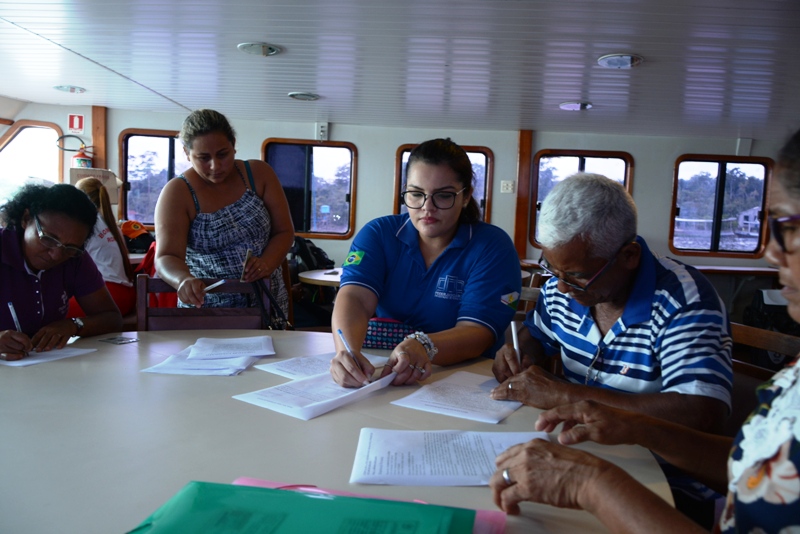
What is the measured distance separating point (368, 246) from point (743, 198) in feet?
24.7

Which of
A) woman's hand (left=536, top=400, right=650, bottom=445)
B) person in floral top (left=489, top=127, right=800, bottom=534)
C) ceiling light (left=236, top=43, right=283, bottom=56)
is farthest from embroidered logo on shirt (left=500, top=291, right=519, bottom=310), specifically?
ceiling light (left=236, top=43, right=283, bottom=56)

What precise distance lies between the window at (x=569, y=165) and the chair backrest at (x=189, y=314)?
18.9ft

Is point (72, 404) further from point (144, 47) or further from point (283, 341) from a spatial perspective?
point (144, 47)

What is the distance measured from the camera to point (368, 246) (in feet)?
6.52

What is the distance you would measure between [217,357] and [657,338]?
1273mm

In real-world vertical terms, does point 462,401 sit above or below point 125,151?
below

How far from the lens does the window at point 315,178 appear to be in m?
7.61

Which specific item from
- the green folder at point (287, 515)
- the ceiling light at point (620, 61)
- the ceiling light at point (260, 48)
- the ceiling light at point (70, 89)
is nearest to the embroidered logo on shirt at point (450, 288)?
the green folder at point (287, 515)

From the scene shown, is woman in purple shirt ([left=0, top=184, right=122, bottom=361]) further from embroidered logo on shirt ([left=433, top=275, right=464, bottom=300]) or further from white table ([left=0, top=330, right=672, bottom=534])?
embroidered logo on shirt ([left=433, top=275, right=464, bottom=300])

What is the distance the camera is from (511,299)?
6.17 ft

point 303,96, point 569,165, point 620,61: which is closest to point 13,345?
point 620,61

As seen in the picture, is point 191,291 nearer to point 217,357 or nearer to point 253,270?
point 253,270

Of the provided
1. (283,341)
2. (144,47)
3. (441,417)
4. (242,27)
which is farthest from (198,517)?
(144,47)

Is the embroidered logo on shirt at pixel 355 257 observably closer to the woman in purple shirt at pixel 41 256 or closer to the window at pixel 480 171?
the woman in purple shirt at pixel 41 256
